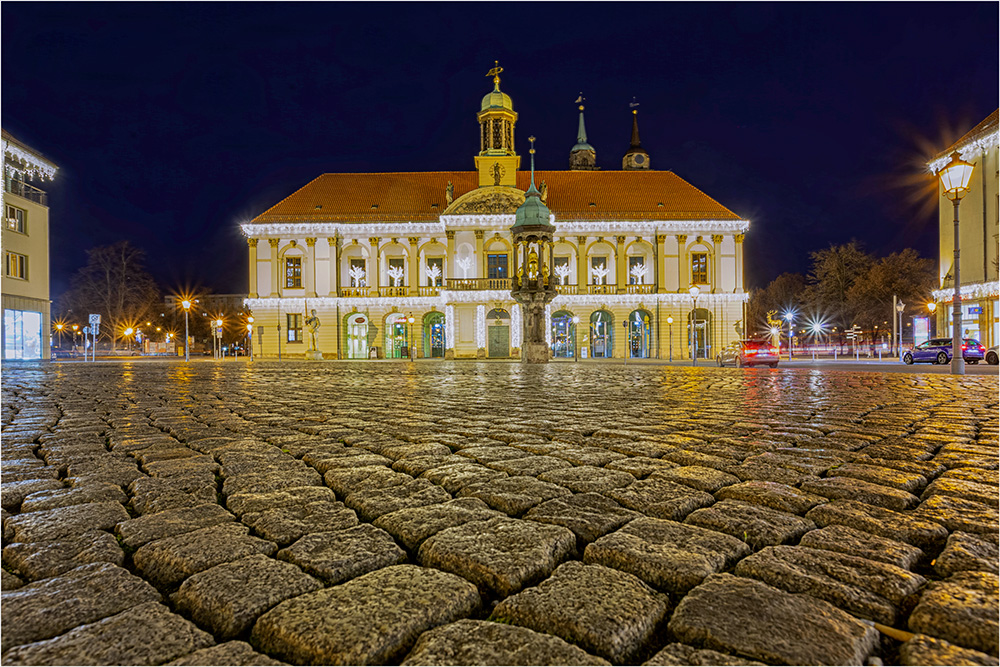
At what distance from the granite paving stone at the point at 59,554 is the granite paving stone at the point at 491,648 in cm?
132

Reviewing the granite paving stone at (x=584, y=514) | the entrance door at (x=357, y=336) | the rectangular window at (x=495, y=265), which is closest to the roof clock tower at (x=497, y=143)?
the rectangular window at (x=495, y=265)

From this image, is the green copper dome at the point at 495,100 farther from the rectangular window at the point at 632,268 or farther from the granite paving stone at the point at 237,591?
the granite paving stone at the point at 237,591

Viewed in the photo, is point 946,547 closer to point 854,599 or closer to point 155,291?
point 854,599

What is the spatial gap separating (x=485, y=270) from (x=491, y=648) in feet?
142

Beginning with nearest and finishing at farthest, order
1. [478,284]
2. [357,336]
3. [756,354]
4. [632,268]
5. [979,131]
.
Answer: [756,354] → [979,131] → [478,284] → [632,268] → [357,336]

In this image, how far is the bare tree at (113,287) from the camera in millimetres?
58531

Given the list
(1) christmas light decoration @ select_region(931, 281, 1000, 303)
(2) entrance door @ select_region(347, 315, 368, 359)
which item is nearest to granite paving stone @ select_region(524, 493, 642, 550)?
(1) christmas light decoration @ select_region(931, 281, 1000, 303)

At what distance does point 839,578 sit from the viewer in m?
1.87

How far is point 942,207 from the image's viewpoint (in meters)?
36.5

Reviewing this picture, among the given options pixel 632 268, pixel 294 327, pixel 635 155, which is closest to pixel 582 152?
pixel 635 155

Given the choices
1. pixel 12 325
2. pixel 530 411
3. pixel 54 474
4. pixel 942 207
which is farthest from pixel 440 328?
pixel 54 474

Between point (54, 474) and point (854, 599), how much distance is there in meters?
4.11

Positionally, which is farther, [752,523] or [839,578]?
[752,523]

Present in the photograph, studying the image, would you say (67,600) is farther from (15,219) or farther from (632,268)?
(632,268)
